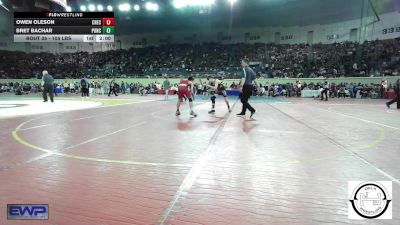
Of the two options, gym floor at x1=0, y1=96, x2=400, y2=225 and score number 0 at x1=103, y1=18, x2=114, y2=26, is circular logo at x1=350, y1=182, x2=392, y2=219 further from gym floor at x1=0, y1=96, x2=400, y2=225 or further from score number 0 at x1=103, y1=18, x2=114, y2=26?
score number 0 at x1=103, y1=18, x2=114, y2=26

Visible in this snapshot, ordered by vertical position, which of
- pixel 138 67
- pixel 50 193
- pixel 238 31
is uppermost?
pixel 238 31

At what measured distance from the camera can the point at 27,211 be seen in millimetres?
3293

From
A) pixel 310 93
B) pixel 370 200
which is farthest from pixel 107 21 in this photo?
pixel 310 93

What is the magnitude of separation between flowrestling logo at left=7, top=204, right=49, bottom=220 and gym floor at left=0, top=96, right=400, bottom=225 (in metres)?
0.07

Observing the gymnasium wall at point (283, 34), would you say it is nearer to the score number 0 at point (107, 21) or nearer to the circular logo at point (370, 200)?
the score number 0 at point (107, 21)

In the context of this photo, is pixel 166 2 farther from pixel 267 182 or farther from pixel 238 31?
pixel 267 182

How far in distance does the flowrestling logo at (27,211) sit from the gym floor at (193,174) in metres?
0.07

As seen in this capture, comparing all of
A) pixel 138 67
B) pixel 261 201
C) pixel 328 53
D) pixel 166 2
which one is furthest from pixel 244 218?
pixel 138 67

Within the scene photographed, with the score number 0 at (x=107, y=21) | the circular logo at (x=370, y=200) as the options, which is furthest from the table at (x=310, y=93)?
the circular logo at (x=370, y=200)

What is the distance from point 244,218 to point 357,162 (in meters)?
3.07

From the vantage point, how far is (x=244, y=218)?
10.3 feet
